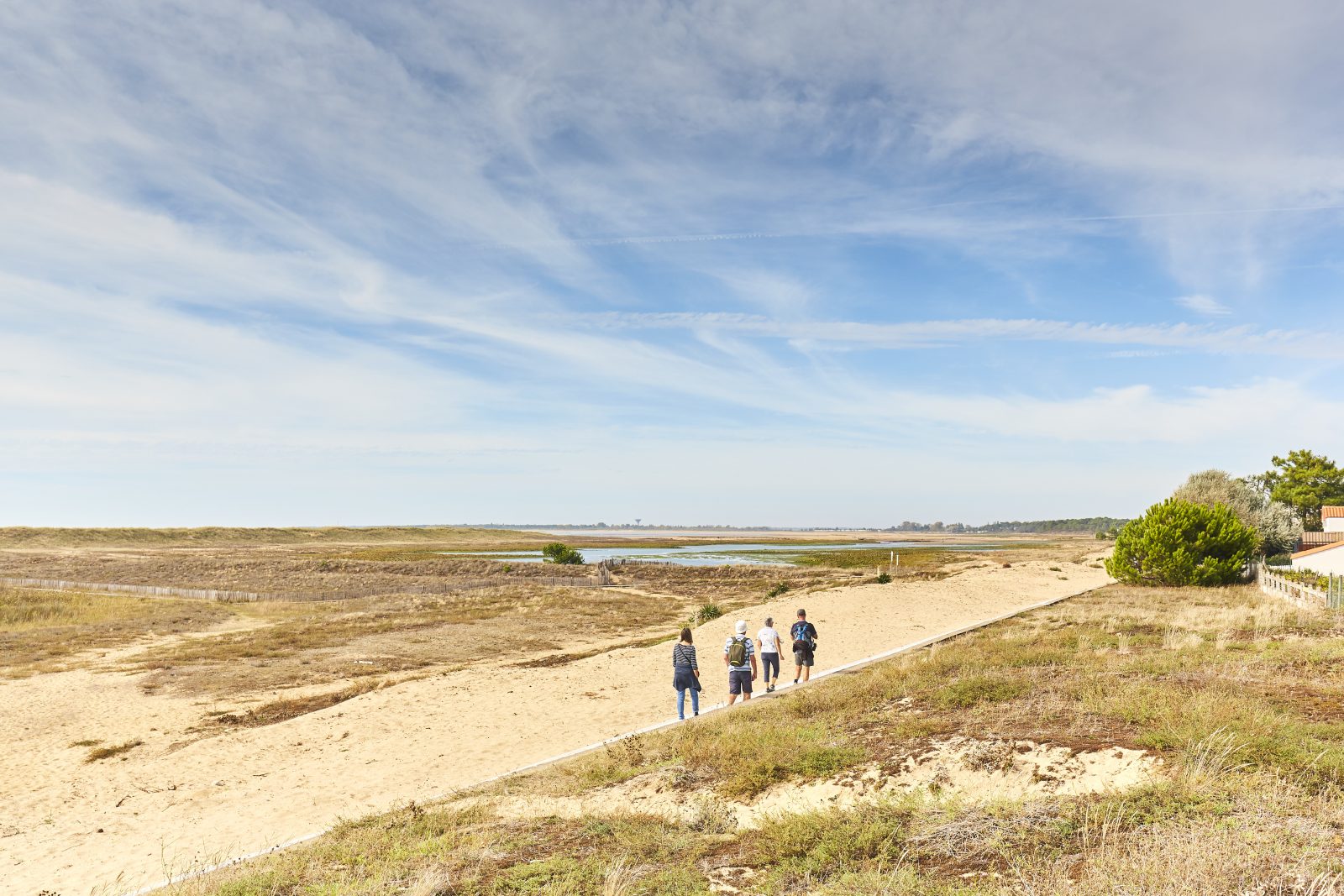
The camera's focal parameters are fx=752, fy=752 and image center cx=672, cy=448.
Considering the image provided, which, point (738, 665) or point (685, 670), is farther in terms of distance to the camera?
point (738, 665)

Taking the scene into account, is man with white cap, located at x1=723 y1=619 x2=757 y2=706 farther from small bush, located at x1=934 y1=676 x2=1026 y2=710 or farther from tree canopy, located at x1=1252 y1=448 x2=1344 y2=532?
tree canopy, located at x1=1252 y1=448 x2=1344 y2=532

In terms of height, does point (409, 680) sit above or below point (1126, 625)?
below

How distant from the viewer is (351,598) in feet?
165

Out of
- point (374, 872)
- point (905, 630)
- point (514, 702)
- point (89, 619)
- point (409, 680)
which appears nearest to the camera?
point (374, 872)

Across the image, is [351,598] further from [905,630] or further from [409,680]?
[905,630]

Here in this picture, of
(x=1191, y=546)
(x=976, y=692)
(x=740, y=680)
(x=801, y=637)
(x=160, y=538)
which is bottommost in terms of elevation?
(x=160, y=538)

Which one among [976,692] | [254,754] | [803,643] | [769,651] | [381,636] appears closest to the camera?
[976,692]

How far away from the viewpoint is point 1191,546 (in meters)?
39.9

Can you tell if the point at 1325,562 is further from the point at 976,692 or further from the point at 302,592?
the point at 302,592

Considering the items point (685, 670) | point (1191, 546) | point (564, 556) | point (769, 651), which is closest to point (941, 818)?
point (685, 670)

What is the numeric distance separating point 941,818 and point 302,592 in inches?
2000

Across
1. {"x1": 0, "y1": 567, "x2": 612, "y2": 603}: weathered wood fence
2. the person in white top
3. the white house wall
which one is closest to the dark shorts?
the person in white top

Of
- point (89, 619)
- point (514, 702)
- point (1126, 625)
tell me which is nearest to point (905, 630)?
point (1126, 625)

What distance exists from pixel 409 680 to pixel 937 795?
18.1 meters
